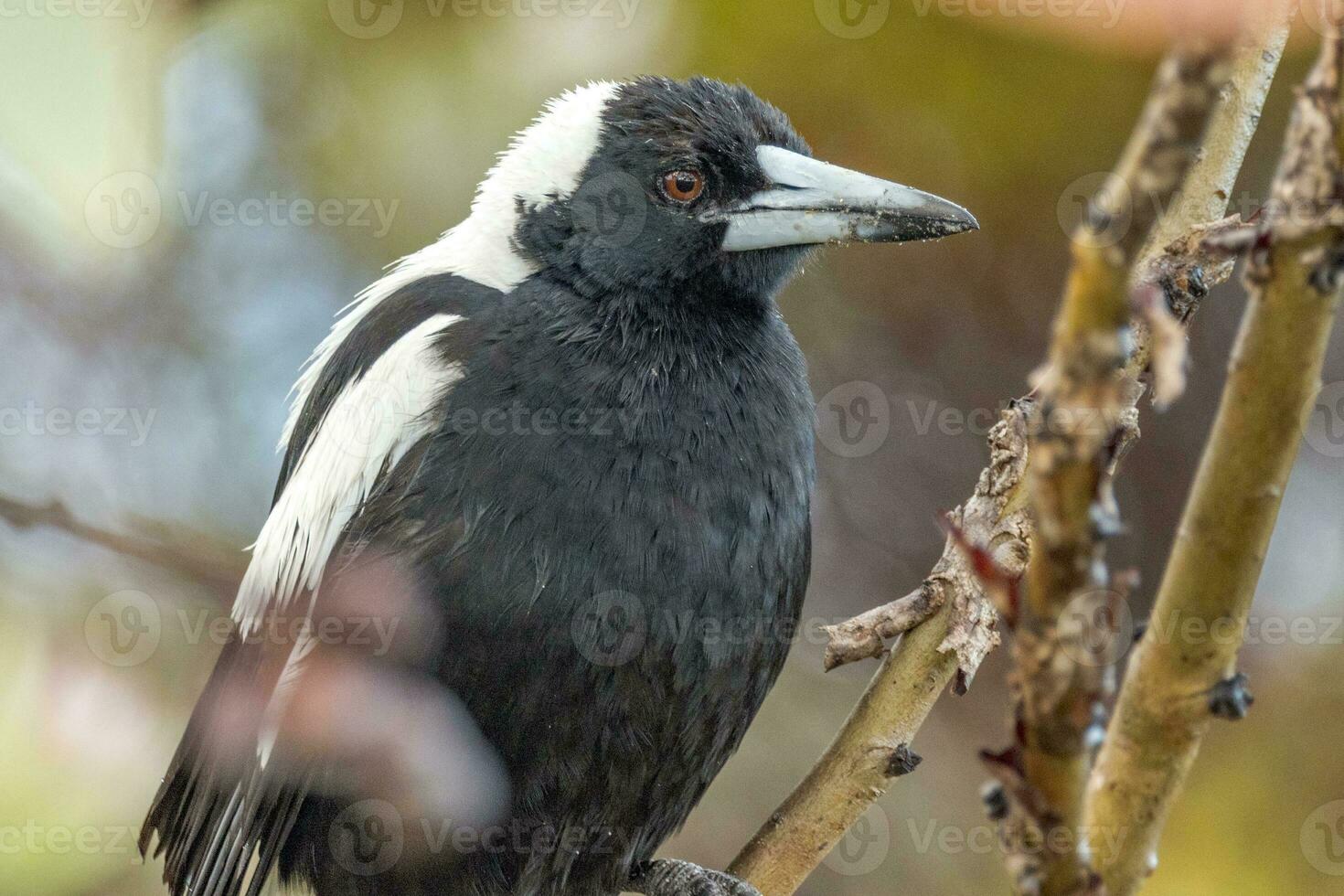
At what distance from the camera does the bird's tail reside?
255 cm

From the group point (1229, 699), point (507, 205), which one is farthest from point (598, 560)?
point (1229, 699)

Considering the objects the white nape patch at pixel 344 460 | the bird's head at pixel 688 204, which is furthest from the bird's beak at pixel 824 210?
the white nape patch at pixel 344 460

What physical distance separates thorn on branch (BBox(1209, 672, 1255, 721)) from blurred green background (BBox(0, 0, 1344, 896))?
2.02 metres

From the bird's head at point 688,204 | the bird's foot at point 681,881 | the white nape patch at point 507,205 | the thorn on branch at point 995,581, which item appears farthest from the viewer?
the white nape patch at point 507,205

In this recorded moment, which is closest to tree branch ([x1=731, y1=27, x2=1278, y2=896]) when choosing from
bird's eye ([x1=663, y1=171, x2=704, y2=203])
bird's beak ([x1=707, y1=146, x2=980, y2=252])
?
bird's beak ([x1=707, y1=146, x2=980, y2=252])

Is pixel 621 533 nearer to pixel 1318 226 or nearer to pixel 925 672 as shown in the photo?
pixel 925 672

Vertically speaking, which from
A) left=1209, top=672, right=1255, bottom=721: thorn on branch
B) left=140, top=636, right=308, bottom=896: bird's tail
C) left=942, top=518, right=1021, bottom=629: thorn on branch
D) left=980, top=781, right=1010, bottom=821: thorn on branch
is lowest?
left=140, top=636, right=308, bottom=896: bird's tail

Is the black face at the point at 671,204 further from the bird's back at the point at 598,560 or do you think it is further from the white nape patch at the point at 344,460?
the white nape patch at the point at 344,460

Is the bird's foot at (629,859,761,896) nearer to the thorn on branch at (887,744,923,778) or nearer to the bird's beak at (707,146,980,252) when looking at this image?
the thorn on branch at (887,744,923,778)

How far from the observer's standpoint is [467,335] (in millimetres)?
2525

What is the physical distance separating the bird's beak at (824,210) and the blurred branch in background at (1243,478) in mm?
1307

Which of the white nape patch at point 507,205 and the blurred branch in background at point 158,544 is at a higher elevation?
the white nape patch at point 507,205

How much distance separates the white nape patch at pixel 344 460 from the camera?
2.51 meters

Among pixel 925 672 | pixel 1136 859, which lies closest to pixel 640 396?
pixel 925 672
